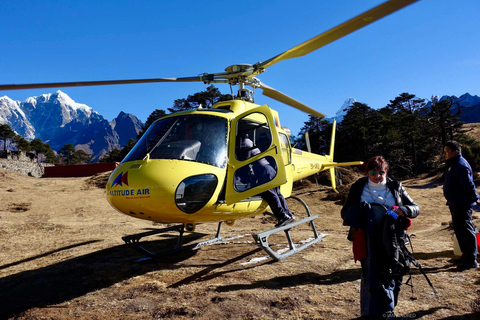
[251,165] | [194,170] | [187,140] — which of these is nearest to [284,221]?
[251,165]

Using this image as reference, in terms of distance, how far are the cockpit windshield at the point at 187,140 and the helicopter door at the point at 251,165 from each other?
203 mm

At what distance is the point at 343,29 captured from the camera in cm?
450

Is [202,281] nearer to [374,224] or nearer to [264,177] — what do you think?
[264,177]

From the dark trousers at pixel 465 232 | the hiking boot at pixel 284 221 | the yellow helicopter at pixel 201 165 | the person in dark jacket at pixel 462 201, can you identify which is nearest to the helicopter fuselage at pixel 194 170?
the yellow helicopter at pixel 201 165

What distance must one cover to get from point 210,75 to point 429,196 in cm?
1387

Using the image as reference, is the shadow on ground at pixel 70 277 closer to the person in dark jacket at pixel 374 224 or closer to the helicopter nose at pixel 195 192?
the helicopter nose at pixel 195 192

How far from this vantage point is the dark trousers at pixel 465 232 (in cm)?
434

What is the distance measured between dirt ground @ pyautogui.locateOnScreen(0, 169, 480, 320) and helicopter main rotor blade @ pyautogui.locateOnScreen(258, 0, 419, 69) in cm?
355

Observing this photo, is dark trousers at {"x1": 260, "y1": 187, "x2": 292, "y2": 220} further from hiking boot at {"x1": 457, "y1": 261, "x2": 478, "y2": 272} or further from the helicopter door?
hiking boot at {"x1": 457, "y1": 261, "x2": 478, "y2": 272}

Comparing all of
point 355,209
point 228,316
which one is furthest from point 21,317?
point 355,209

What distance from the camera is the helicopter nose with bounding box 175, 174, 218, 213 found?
418 centimetres

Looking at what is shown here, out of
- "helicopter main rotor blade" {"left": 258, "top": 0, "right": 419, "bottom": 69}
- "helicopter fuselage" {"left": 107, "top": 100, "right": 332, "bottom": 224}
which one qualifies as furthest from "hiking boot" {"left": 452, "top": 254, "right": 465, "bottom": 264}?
"helicopter main rotor blade" {"left": 258, "top": 0, "right": 419, "bottom": 69}

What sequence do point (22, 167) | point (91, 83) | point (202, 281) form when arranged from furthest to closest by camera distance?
1. point (22, 167)
2. point (91, 83)
3. point (202, 281)

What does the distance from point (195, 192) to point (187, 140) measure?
0.97 metres
